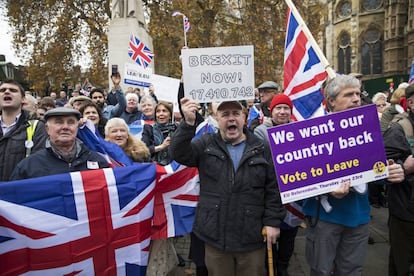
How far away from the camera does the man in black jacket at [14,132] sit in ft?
9.88

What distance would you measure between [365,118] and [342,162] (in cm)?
35

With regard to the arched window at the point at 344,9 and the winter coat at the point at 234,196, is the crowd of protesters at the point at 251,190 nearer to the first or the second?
the winter coat at the point at 234,196

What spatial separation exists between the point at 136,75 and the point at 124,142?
3.50 metres

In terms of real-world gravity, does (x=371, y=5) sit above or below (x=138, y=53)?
above

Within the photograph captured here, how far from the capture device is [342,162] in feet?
8.03

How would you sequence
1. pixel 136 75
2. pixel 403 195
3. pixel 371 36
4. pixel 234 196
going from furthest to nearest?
1. pixel 371 36
2. pixel 136 75
3. pixel 403 195
4. pixel 234 196

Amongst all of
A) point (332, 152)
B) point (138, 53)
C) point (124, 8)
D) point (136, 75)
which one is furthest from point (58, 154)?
point (124, 8)

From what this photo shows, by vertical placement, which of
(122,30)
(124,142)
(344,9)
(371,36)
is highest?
(344,9)

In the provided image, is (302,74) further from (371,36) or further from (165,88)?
(371,36)

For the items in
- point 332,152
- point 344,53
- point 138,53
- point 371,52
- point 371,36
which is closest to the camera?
point 332,152

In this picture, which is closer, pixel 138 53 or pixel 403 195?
pixel 403 195

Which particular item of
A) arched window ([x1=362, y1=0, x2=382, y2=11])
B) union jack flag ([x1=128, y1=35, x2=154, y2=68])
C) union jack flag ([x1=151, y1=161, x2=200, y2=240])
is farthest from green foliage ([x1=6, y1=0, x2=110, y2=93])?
arched window ([x1=362, y1=0, x2=382, y2=11])

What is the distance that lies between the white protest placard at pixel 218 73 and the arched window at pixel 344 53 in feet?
133

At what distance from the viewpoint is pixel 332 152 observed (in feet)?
8.04
